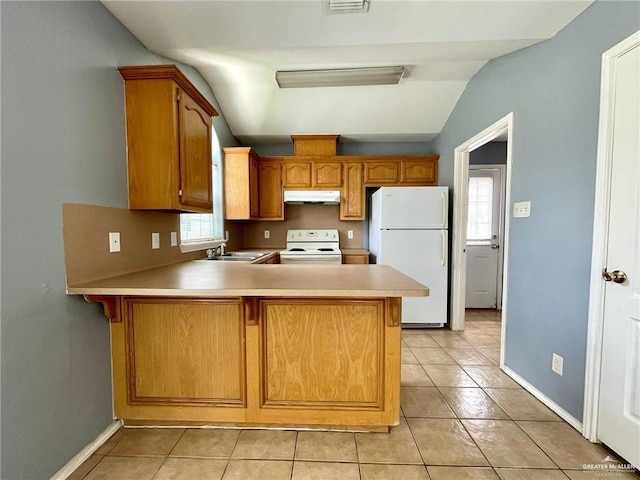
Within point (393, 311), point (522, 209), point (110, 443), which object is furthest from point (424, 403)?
point (110, 443)

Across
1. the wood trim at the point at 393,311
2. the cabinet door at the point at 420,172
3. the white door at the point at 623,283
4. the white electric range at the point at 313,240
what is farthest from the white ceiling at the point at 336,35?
the white electric range at the point at 313,240

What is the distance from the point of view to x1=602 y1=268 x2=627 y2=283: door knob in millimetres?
1409

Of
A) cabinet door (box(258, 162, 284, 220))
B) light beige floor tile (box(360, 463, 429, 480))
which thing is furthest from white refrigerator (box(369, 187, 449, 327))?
light beige floor tile (box(360, 463, 429, 480))

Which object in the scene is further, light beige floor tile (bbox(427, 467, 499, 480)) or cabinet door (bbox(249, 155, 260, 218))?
cabinet door (bbox(249, 155, 260, 218))

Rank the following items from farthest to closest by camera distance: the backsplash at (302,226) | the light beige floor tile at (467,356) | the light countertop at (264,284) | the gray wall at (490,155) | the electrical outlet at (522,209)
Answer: the backsplash at (302,226) → the gray wall at (490,155) → the light beige floor tile at (467,356) → the electrical outlet at (522,209) → the light countertop at (264,284)

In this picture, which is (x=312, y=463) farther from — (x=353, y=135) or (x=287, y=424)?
(x=353, y=135)

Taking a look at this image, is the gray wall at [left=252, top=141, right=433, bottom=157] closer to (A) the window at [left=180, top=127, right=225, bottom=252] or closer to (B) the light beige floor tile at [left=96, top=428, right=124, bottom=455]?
(A) the window at [left=180, top=127, right=225, bottom=252]

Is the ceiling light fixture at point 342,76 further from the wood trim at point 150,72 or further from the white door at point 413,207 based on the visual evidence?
the wood trim at point 150,72

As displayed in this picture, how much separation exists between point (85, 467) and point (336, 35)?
111 inches

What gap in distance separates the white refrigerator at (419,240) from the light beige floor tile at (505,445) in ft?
5.27

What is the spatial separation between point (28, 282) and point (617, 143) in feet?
9.27

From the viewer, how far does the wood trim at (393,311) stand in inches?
60.0

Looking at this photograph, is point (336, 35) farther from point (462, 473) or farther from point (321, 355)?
point (462, 473)

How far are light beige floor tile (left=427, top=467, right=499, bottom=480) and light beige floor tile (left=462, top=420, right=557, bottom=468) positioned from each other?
0.25 ft
